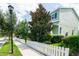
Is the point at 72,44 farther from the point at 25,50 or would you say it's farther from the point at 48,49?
the point at 25,50

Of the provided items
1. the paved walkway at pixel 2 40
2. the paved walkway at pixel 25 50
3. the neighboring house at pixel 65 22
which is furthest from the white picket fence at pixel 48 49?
the paved walkway at pixel 2 40

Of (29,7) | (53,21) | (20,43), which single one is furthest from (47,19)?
(20,43)

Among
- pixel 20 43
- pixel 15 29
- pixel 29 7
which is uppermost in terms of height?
pixel 29 7

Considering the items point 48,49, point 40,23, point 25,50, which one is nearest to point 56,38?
point 48,49

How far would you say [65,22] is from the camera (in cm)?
351

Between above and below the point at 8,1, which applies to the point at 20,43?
below

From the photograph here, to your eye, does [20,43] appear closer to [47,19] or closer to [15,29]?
[15,29]

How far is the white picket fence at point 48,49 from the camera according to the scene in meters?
3.39

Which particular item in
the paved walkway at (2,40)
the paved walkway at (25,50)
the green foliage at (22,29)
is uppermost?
the green foliage at (22,29)

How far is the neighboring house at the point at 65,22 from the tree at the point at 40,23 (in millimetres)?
90

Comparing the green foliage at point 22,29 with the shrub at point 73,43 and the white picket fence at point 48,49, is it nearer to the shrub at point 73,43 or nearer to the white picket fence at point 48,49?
the white picket fence at point 48,49

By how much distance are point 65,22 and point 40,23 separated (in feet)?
1.23

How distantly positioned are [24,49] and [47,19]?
57 centimetres

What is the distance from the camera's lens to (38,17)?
3512 millimetres
